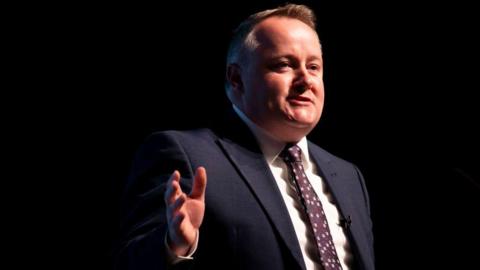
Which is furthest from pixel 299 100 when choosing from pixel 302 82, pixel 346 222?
pixel 346 222

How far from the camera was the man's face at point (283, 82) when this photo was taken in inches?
79.1

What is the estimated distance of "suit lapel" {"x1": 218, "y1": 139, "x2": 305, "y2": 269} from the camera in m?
1.74

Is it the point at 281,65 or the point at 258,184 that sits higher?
the point at 281,65

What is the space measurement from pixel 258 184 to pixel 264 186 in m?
0.02

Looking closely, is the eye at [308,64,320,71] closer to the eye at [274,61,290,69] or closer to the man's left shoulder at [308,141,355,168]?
the eye at [274,61,290,69]

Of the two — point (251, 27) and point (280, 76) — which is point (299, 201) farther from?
point (251, 27)

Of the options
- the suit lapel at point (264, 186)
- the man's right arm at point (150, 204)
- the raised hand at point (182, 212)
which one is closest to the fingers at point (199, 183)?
the raised hand at point (182, 212)

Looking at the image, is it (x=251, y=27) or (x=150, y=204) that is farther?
(x=251, y=27)

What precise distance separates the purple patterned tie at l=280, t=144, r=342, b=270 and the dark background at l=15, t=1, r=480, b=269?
636mm

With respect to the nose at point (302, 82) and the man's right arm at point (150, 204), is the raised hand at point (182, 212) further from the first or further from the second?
the nose at point (302, 82)

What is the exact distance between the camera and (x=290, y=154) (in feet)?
6.63

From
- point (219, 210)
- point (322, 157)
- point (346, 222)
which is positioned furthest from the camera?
point (322, 157)

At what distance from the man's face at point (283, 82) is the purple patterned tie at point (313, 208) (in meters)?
0.07

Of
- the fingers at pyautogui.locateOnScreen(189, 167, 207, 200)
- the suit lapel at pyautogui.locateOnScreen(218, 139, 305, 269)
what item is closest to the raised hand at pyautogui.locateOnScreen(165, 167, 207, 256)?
the fingers at pyautogui.locateOnScreen(189, 167, 207, 200)
